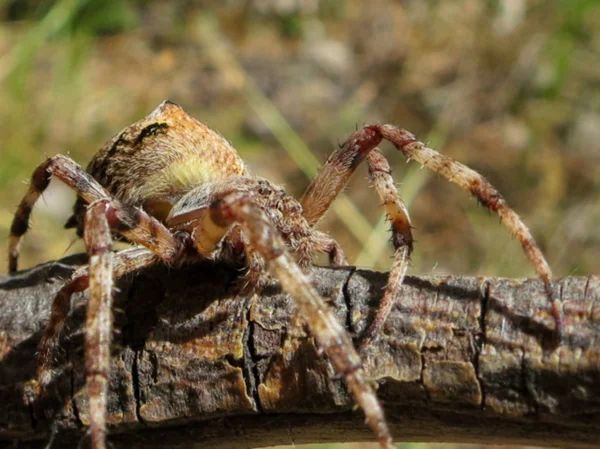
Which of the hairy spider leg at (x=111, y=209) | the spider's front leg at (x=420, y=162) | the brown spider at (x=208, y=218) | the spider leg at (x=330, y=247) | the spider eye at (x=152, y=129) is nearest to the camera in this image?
the brown spider at (x=208, y=218)

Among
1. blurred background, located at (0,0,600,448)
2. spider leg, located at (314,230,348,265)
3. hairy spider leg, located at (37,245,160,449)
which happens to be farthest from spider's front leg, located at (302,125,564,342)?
blurred background, located at (0,0,600,448)

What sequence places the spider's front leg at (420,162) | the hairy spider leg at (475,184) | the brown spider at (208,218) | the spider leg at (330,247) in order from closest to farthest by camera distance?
the brown spider at (208,218), the hairy spider leg at (475,184), the spider's front leg at (420,162), the spider leg at (330,247)

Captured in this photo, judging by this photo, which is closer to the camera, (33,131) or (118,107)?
(33,131)

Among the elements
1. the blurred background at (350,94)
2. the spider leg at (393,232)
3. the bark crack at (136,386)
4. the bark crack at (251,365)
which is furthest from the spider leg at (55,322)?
the blurred background at (350,94)

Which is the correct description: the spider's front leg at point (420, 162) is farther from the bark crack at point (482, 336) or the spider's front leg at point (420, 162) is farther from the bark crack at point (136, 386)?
the bark crack at point (136, 386)

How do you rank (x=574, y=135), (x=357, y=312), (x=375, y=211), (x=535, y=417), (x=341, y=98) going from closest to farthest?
(x=535, y=417), (x=357, y=312), (x=375, y=211), (x=574, y=135), (x=341, y=98)

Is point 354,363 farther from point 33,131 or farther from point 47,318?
point 33,131

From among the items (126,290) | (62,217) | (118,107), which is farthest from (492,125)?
(126,290)

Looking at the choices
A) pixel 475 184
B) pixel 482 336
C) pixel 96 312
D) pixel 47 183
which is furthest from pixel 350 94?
pixel 482 336
